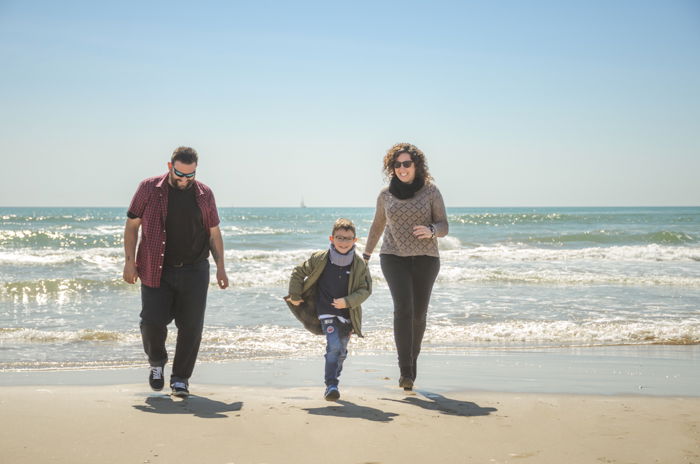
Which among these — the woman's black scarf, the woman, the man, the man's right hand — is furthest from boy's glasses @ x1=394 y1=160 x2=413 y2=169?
the man's right hand

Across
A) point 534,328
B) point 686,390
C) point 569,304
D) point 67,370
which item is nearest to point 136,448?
point 67,370

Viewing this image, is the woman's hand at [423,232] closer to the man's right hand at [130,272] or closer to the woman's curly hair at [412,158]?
the woman's curly hair at [412,158]

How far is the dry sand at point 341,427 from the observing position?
333cm

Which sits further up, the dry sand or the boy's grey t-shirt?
the boy's grey t-shirt

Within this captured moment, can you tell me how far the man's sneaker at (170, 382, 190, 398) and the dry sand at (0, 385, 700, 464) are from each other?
8 centimetres

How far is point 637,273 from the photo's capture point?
611 inches

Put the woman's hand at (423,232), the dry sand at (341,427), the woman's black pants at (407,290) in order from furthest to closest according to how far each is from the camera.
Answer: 1. the woman's black pants at (407,290)
2. the woman's hand at (423,232)
3. the dry sand at (341,427)

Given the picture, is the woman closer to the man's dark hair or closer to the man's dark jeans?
the man's dark jeans

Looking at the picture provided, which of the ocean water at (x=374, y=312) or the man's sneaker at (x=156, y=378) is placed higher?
the man's sneaker at (x=156, y=378)

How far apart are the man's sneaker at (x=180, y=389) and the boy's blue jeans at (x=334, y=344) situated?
0.97 metres

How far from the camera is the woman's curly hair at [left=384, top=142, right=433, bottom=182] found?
16.4 feet

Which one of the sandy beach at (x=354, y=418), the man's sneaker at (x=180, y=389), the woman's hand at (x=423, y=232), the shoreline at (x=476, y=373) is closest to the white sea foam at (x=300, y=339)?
the shoreline at (x=476, y=373)

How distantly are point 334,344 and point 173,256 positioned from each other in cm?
125

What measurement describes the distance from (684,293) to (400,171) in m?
9.01
